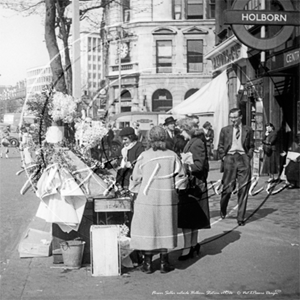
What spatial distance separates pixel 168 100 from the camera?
5.20 metres

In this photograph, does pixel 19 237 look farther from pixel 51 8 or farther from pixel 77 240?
pixel 51 8

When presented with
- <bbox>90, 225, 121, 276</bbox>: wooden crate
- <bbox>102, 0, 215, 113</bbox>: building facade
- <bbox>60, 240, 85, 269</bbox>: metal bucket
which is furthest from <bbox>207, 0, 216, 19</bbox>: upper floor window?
<bbox>60, 240, 85, 269</bbox>: metal bucket

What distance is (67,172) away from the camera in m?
6.57

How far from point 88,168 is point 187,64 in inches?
70.4

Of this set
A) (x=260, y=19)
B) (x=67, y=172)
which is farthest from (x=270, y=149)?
(x=67, y=172)

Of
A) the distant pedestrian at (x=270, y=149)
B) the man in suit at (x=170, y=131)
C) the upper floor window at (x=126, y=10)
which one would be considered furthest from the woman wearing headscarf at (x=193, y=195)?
the upper floor window at (x=126, y=10)

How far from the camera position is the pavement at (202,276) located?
570cm

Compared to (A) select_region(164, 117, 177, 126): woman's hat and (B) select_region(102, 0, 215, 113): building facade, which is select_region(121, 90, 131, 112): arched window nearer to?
(B) select_region(102, 0, 215, 113): building facade

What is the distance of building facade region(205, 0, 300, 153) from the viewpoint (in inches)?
212

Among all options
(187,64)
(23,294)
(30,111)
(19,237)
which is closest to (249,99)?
(187,64)

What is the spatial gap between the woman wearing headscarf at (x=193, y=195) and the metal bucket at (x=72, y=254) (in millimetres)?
1144

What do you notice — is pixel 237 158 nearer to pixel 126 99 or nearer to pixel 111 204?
pixel 111 204

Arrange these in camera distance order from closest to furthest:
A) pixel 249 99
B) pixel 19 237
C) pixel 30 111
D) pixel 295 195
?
1. pixel 249 99
2. pixel 30 111
3. pixel 19 237
4. pixel 295 195

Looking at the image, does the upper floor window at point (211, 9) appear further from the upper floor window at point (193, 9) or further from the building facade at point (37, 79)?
the building facade at point (37, 79)
